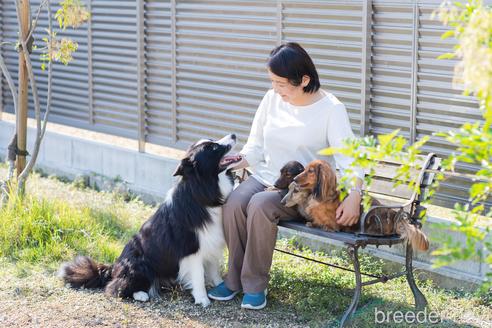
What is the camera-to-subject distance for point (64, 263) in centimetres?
519

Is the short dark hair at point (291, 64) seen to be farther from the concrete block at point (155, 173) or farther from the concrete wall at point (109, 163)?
the concrete block at point (155, 173)

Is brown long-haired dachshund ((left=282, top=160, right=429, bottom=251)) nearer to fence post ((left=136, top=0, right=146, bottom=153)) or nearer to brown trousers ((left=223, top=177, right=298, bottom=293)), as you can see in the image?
brown trousers ((left=223, top=177, right=298, bottom=293))

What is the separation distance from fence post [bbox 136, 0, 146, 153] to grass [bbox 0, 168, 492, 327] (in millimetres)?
650

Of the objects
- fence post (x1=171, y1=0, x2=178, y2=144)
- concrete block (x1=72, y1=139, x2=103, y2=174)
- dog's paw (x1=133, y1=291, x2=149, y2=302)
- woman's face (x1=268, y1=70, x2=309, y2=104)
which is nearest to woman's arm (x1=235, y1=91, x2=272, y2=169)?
woman's face (x1=268, y1=70, x2=309, y2=104)

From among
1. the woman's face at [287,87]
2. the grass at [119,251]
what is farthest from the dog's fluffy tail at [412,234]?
the woman's face at [287,87]

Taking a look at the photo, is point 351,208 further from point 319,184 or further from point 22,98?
point 22,98

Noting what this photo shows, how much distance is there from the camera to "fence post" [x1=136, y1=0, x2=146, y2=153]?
7512 mm

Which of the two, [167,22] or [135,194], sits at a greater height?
[167,22]

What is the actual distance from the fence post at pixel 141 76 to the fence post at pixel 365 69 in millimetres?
2658

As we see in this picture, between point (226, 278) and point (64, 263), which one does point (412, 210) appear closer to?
point (226, 278)

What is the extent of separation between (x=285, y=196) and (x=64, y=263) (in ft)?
5.45

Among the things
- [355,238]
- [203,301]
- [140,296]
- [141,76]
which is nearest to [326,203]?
[355,238]

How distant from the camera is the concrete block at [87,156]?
7.90 meters

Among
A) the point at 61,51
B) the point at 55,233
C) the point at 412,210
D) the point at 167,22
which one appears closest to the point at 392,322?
the point at 412,210
